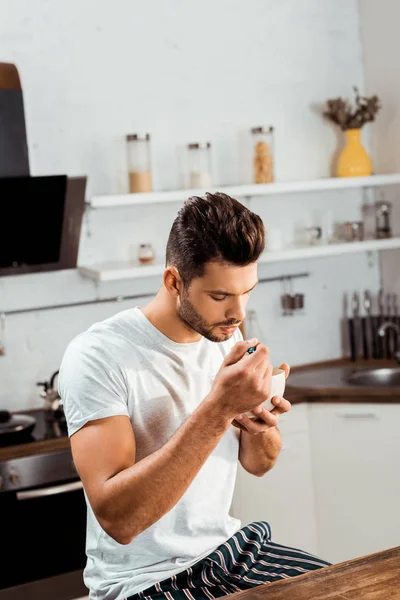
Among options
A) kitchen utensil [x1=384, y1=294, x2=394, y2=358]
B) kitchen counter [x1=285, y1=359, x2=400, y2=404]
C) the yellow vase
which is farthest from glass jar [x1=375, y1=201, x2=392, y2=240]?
kitchen counter [x1=285, y1=359, x2=400, y2=404]

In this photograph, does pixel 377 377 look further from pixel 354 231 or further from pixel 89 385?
pixel 89 385

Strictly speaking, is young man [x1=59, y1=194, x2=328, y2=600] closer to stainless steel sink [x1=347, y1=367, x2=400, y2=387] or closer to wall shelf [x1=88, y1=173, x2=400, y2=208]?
wall shelf [x1=88, y1=173, x2=400, y2=208]

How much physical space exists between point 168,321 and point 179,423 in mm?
229

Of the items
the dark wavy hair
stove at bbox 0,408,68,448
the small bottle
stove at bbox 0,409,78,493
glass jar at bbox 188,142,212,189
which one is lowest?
stove at bbox 0,409,78,493

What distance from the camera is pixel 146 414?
190 cm

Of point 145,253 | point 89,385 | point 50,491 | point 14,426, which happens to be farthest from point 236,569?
point 145,253

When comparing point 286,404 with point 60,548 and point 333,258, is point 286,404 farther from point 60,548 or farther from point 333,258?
point 333,258

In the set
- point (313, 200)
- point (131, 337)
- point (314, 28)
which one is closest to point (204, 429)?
point (131, 337)

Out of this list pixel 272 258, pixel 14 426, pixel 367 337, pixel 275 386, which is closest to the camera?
pixel 275 386

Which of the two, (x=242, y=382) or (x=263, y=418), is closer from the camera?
(x=242, y=382)

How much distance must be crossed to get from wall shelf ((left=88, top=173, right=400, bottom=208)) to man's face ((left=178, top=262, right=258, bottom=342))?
1.54 metres

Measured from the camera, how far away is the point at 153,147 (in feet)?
12.1

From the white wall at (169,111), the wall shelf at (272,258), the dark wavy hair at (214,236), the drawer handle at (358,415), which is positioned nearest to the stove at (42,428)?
the white wall at (169,111)

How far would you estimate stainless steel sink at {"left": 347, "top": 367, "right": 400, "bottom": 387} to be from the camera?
3639 millimetres
